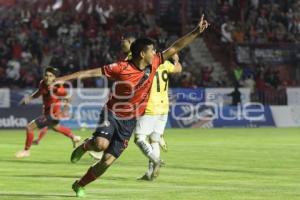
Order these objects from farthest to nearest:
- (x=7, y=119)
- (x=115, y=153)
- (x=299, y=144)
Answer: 1. (x=7, y=119)
2. (x=299, y=144)
3. (x=115, y=153)

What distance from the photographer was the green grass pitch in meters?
13.2

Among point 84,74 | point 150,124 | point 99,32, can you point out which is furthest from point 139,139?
point 99,32

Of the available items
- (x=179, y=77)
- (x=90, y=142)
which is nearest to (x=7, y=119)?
(x=179, y=77)

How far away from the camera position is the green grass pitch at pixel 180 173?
13.2 m

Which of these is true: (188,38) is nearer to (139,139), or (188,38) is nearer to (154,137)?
(139,139)

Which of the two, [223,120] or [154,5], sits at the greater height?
[154,5]

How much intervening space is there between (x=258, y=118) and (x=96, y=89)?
23.7 ft

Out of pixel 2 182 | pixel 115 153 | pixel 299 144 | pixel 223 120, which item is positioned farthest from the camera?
pixel 223 120

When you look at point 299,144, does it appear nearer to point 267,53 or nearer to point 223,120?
point 223,120

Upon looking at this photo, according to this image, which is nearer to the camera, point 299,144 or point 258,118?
point 299,144

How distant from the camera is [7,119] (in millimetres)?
36438

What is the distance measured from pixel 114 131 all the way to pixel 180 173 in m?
4.68

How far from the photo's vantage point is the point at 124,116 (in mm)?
12648

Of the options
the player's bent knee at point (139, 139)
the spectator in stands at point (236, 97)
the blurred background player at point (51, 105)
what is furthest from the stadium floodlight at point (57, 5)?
the player's bent knee at point (139, 139)
